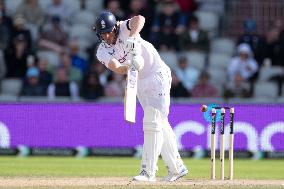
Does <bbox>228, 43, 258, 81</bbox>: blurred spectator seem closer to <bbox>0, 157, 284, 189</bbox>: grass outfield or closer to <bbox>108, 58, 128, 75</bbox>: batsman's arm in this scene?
<bbox>0, 157, 284, 189</bbox>: grass outfield

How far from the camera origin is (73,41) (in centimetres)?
1919

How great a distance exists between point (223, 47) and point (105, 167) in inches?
239

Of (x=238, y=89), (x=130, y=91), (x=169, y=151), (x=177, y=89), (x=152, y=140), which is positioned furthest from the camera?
(x=177, y=89)

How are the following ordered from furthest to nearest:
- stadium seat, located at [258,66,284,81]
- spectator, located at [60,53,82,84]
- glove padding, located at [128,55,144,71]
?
spectator, located at [60,53,82,84] < stadium seat, located at [258,66,284,81] < glove padding, located at [128,55,144,71]

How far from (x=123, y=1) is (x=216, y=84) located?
297 cm

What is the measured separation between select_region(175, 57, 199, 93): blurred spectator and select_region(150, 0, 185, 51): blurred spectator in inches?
28.5

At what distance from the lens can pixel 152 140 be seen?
417 inches

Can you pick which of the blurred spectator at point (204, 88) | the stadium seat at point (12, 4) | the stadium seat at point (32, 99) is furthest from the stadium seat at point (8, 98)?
the stadium seat at point (12, 4)

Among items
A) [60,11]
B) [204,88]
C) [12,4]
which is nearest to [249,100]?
[204,88]

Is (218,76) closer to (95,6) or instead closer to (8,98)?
(95,6)

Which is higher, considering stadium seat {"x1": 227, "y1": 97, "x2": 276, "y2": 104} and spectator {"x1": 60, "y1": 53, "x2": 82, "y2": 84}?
spectator {"x1": 60, "y1": 53, "x2": 82, "y2": 84}

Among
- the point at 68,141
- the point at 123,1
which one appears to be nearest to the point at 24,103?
the point at 68,141

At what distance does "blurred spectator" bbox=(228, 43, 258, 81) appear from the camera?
1830 cm

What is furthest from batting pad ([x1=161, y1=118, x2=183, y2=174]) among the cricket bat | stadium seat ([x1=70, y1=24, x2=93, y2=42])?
stadium seat ([x1=70, y1=24, x2=93, y2=42])
